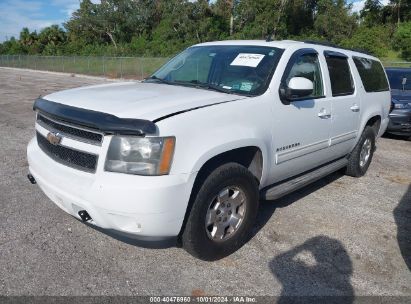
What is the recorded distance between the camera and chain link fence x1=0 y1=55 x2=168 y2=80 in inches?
1208

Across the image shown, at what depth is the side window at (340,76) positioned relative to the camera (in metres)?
4.68

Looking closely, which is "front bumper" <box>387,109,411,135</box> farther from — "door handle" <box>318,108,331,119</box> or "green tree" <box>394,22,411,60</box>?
"green tree" <box>394,22,411,60</box>

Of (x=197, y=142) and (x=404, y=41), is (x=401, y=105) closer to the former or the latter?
(x=197, y=142)

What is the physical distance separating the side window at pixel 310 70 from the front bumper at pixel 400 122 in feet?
16.9

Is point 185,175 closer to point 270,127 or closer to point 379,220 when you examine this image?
point 270,127

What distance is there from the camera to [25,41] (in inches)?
2859

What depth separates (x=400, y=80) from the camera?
32.6 feet

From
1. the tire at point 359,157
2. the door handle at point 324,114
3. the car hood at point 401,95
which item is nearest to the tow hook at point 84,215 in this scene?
the door handle at point 324,114

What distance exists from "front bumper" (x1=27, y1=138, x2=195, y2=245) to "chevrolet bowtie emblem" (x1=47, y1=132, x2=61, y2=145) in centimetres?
26

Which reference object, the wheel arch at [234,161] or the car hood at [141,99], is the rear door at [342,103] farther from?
the car hood at [141,99]

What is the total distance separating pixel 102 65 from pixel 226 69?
107ft

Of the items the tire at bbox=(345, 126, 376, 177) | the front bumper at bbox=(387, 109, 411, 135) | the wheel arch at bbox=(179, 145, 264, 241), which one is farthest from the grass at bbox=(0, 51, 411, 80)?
the wheel arch at bbox=(179, 145, 264, 241)

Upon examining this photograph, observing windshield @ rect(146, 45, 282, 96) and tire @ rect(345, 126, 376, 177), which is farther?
tire @ rect(345, 126, 376, 177)

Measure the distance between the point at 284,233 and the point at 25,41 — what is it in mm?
79026
